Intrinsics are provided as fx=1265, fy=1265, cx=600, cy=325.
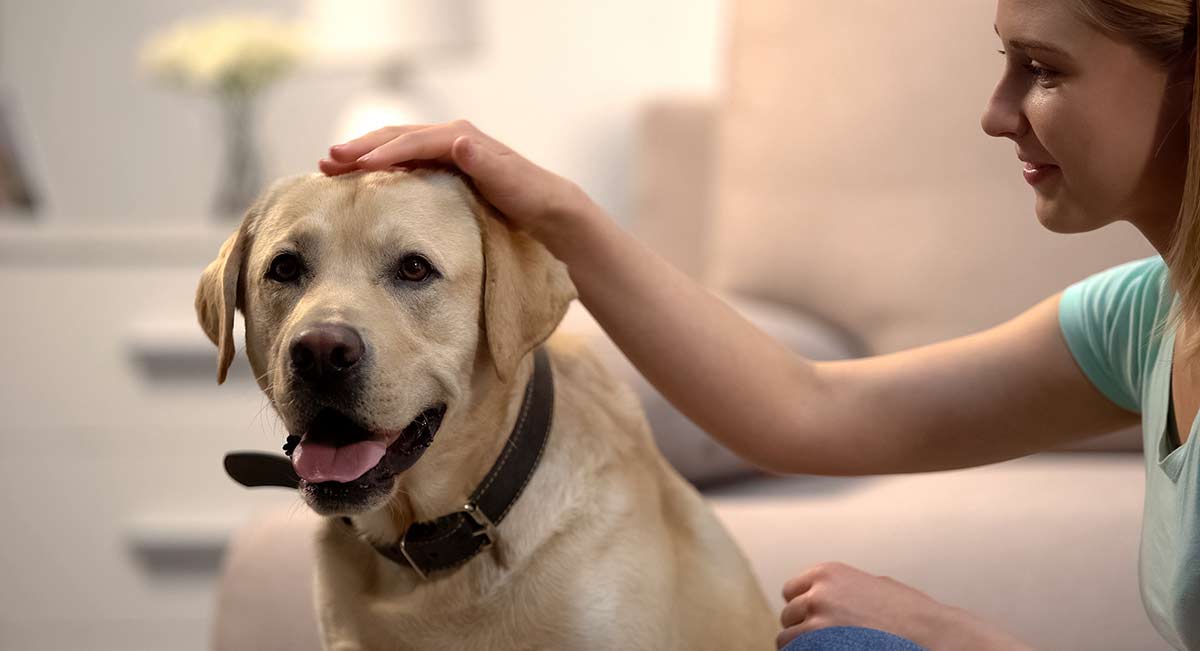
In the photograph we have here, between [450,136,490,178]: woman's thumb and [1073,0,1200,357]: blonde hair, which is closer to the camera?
[1073,0,1200,357]: blonde hair

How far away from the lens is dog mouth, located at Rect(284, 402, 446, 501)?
104 centimetres

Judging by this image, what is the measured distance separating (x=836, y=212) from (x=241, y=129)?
158cm

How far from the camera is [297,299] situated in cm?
112

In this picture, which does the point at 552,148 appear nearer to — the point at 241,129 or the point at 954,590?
the point at 241,129

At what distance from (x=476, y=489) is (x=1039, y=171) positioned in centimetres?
57

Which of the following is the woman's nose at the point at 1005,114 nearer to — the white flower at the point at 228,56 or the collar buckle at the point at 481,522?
the collar buckle at the point at 481,522

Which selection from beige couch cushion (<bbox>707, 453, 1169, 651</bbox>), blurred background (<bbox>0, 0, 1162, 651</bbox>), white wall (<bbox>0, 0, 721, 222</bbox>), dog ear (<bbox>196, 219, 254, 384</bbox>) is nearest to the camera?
dog ear (<bbox>196, 219, 254, 384</bbox>)

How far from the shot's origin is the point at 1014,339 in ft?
4.33

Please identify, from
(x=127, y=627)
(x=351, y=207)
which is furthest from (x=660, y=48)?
(x=351, y=207)

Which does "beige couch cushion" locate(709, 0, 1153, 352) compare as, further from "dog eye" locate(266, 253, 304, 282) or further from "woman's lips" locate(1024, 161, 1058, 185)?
"dog eye" locate(266, 253, 304, 282)

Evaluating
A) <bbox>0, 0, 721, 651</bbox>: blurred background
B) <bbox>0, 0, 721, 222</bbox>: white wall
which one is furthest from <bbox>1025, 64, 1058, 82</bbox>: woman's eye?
<bbox>0, 0, 721, 222</bbox>: white wall

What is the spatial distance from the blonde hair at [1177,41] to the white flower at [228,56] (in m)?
2.25

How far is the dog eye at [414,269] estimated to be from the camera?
1.13m

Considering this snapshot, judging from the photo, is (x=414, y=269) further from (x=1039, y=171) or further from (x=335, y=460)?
(x=1039, y=171)
